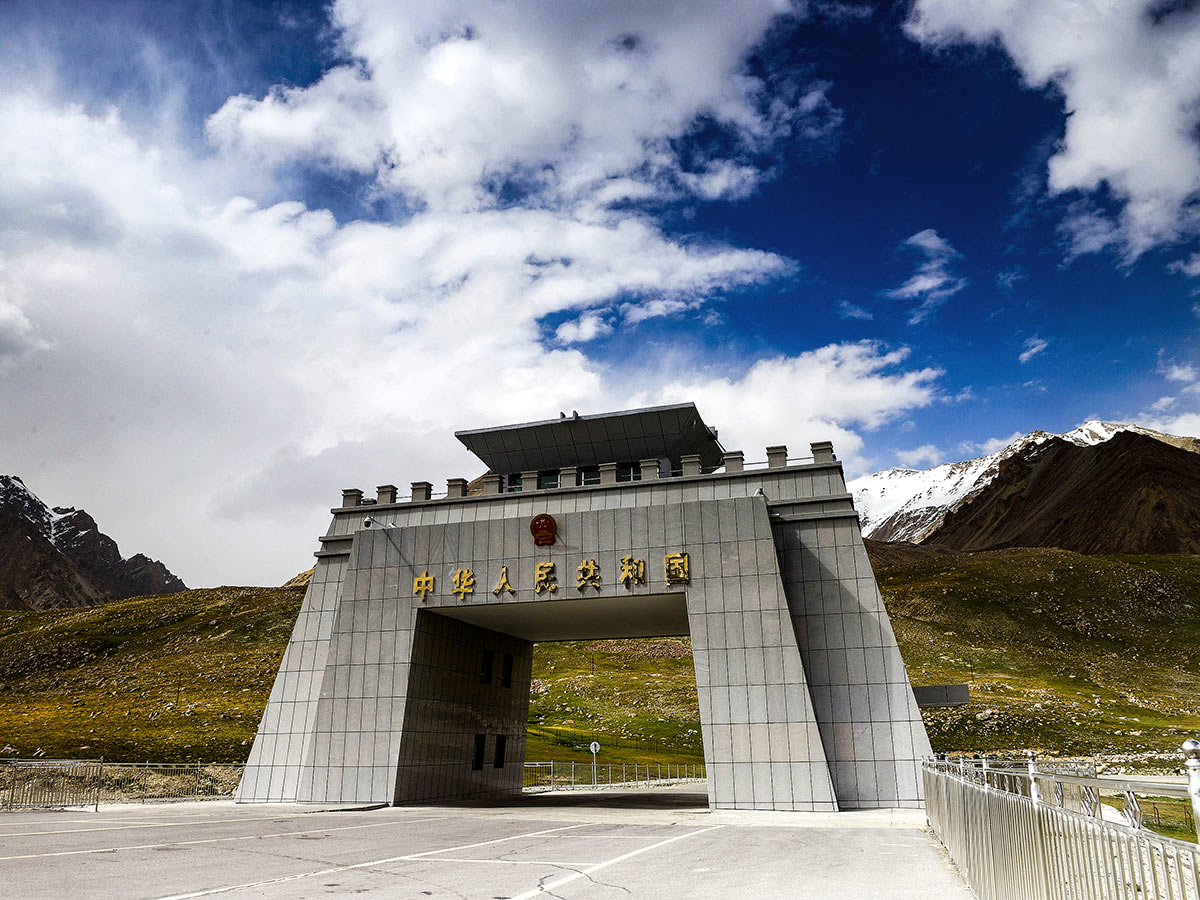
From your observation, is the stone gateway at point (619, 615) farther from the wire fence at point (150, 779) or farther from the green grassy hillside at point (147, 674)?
the green grassy hillside at point (147, 674)

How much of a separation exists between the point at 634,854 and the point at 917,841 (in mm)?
6331

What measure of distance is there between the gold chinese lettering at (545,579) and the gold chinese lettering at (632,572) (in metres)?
2.44

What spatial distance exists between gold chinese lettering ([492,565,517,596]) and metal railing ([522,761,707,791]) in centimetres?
1947

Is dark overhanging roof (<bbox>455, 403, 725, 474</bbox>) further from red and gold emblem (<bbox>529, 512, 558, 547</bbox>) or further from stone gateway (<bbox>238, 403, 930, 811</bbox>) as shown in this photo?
red and gold emblem (<bbox>529, 512, 558, 547</bbox>)

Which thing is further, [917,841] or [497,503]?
[497,503]

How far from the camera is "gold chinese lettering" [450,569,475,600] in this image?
2969cm

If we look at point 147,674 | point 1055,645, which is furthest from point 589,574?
point 1055,645

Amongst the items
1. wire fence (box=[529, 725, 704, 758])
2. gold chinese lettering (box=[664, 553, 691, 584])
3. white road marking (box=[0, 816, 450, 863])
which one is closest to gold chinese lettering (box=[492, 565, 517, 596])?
gold chinese lettering (box=[664, 553, 691, 584])

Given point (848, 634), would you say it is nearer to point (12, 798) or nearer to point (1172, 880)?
point (1172, 880)

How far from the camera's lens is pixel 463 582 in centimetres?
2975

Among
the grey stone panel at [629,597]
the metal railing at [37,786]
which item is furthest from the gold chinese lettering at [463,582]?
the metal railing at [37,786]

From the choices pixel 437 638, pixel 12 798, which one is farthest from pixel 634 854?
pixel 12 798

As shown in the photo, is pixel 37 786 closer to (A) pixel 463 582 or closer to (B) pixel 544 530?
A: (A) pixel 463 582

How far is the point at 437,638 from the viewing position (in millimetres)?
31609
